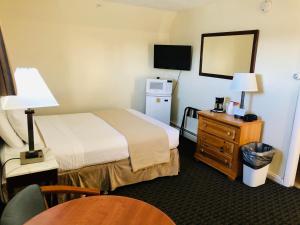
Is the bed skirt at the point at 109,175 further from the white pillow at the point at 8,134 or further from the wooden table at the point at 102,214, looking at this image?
the wooden table at the point at 102,214

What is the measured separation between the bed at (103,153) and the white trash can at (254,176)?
2.76 ft

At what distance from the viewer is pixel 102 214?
4.04 ft

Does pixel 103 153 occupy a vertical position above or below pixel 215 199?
above

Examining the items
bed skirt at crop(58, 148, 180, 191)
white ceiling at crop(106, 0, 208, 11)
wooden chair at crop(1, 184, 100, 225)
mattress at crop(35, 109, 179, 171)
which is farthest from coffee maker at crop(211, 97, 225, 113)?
wooden chair at crop(1, 184, 100, 225)

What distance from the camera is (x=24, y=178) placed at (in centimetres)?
179

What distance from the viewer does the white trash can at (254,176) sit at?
275cm

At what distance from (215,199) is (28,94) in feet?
6.96

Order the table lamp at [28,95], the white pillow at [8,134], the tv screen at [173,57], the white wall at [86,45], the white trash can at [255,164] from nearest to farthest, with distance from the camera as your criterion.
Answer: the table lamp at [28,95]
the white pillow at [8,134]
the white trash can at [255,164]
the white wall at [86,45]
the tv screen at [173,57]

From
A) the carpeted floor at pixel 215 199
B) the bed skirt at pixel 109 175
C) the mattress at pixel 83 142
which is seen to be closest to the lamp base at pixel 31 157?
the mattress at pixel 83 142

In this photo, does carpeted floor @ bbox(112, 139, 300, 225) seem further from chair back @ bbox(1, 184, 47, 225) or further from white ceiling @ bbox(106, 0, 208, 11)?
white ceiling @ bbox(106, 0, 208, 11)

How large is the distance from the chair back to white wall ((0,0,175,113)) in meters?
2.91

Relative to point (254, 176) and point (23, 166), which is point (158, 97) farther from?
point (23, 166)

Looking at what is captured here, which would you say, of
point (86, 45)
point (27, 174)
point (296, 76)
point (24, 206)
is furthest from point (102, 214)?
point (86, 45)

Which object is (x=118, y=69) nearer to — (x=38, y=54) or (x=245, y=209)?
(x=38, y=54)
